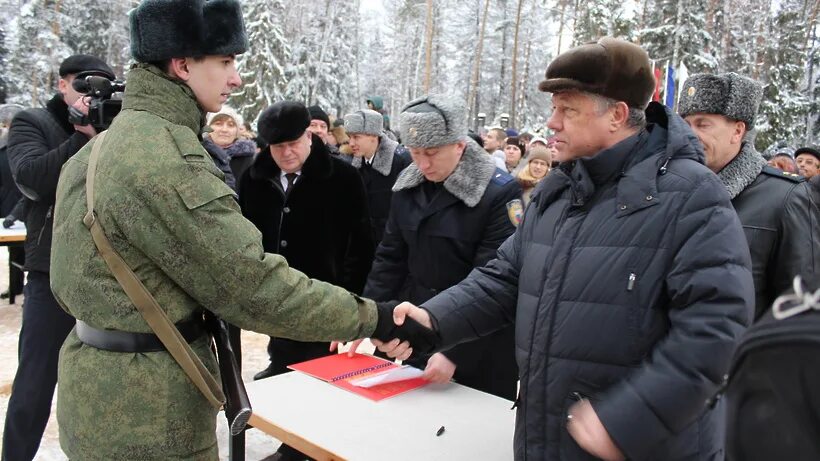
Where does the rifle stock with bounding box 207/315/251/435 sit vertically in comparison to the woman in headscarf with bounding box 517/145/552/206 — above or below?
above

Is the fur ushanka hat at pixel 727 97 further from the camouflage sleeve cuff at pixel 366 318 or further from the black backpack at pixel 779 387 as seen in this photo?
the black backpack at pixel 779 387

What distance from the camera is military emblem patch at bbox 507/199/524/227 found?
10.4ft

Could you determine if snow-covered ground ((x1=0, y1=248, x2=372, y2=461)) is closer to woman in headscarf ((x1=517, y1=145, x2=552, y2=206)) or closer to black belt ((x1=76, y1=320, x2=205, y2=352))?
black belt ((x1=76, y1=320, x2=205, y2=352))

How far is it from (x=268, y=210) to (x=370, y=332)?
2.12 meters

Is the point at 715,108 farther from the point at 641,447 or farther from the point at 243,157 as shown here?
the point at 243,157

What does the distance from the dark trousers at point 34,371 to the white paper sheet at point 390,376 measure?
1804 millimetres

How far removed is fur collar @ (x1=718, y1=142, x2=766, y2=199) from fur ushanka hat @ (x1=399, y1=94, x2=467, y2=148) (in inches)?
51.1

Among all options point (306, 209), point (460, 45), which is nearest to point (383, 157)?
point (306, 209)

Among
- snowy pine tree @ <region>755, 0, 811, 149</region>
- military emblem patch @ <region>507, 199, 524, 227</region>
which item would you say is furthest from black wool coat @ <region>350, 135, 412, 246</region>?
snowy pine tree @ <region>755, 0, 811, 149</region>

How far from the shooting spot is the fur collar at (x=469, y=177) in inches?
125

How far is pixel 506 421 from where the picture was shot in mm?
2430

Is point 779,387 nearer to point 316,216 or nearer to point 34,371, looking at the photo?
point 316,216

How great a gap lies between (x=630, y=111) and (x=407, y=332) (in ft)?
3.62

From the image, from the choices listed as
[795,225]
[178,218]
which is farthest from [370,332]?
[795,225]
